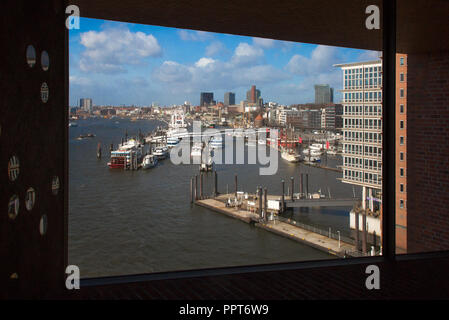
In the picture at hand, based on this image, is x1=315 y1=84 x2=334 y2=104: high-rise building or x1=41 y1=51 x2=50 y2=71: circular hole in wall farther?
x1=315 y1=84 x2=334 y2=104: high-rise building

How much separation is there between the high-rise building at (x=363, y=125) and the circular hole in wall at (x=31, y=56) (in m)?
10.6

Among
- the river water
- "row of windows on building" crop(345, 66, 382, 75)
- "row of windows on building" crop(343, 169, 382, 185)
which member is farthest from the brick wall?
"row of windows on building" crop(345, 66, 382, 75)

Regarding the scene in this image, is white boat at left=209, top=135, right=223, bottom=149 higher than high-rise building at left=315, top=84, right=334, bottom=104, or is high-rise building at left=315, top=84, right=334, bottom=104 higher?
high-rise building at left=315, top=84, right=334, bottom=104

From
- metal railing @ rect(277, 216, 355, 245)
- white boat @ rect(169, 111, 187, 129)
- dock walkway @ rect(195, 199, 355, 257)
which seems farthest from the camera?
white boat @ rect(169, 111, 187, 129)

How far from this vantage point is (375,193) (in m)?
11.5

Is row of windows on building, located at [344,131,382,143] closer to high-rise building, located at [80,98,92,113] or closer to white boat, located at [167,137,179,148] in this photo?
white boat, located at [167,137,179,148]

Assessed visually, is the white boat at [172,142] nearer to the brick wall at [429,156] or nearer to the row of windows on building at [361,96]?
the row of windows on building at [361,96]

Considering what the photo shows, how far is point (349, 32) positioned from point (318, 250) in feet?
23.6

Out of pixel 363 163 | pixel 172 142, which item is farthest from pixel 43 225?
pixel 172 142

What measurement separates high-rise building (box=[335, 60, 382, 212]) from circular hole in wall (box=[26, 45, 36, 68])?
10639 mm

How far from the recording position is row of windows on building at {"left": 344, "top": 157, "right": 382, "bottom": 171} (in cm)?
1062

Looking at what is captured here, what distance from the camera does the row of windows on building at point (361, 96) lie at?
1095 centimetres

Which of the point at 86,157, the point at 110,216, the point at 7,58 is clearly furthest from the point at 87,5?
the point at 86,157

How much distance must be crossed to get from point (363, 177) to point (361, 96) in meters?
2.20
